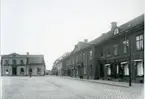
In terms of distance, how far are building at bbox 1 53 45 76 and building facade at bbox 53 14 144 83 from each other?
1597 inches

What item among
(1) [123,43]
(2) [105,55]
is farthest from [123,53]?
(2) [105,55]

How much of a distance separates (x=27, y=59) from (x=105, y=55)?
59.0 meters

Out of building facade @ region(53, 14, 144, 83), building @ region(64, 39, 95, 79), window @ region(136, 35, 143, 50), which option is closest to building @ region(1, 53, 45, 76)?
building @ region(64, 39, 95, 79)

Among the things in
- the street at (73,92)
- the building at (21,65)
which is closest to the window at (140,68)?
the street at (73,92)

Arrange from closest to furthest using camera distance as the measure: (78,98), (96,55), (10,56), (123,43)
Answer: (78,98), (123,43), (96,55), (10,56)

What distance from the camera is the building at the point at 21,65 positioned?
87062 millimetres

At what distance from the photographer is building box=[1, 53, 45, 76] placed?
3428 inches

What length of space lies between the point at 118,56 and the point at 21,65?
6290cm

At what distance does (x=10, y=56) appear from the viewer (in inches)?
3472

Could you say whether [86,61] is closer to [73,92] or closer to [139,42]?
[139,42]

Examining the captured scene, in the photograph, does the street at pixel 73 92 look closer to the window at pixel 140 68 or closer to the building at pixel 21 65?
the window at pixel 140 68

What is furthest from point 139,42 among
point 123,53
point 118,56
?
point 118,56

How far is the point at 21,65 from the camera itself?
88438 mm

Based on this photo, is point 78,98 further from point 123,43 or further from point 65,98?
point 123,43
